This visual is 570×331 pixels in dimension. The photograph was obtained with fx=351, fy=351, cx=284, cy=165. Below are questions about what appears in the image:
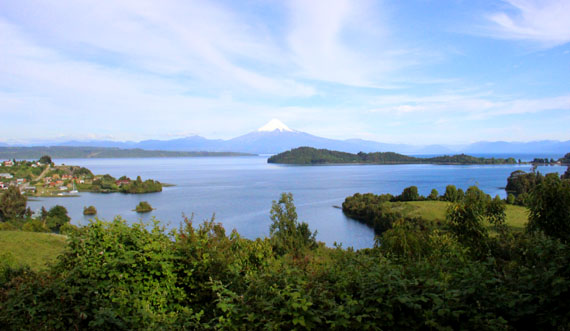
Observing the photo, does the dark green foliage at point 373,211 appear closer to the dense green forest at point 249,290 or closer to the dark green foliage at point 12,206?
the dense green forest at point 249,290

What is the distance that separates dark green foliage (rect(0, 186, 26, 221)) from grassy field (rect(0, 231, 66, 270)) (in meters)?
30.3

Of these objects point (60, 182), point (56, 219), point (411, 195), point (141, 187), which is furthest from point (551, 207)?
point (60, 182)

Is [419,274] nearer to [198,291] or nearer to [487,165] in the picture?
[198,291]

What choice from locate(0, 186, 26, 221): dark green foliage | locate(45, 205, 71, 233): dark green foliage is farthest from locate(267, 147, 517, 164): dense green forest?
locate(45, 205, 71, 233): dark green foliage

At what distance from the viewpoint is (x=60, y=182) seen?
70812 millimetres

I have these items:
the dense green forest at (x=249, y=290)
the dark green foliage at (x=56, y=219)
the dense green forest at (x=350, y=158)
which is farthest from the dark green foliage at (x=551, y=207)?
the dense green forest at (x=350, y=158)

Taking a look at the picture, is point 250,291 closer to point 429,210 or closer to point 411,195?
point 429,210

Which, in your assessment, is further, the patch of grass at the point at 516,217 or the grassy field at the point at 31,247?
the patch of grass at the point at 516,217

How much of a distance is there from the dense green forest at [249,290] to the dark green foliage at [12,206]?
4021cm

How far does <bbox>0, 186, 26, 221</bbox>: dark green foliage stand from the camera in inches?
1398

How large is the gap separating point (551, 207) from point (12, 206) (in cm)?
4462

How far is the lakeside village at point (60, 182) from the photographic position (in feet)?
202

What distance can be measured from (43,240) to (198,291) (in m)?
9.89

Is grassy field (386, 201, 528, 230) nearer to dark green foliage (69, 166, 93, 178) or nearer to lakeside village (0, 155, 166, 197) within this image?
lakeside village (0, 155, 166, 197)
